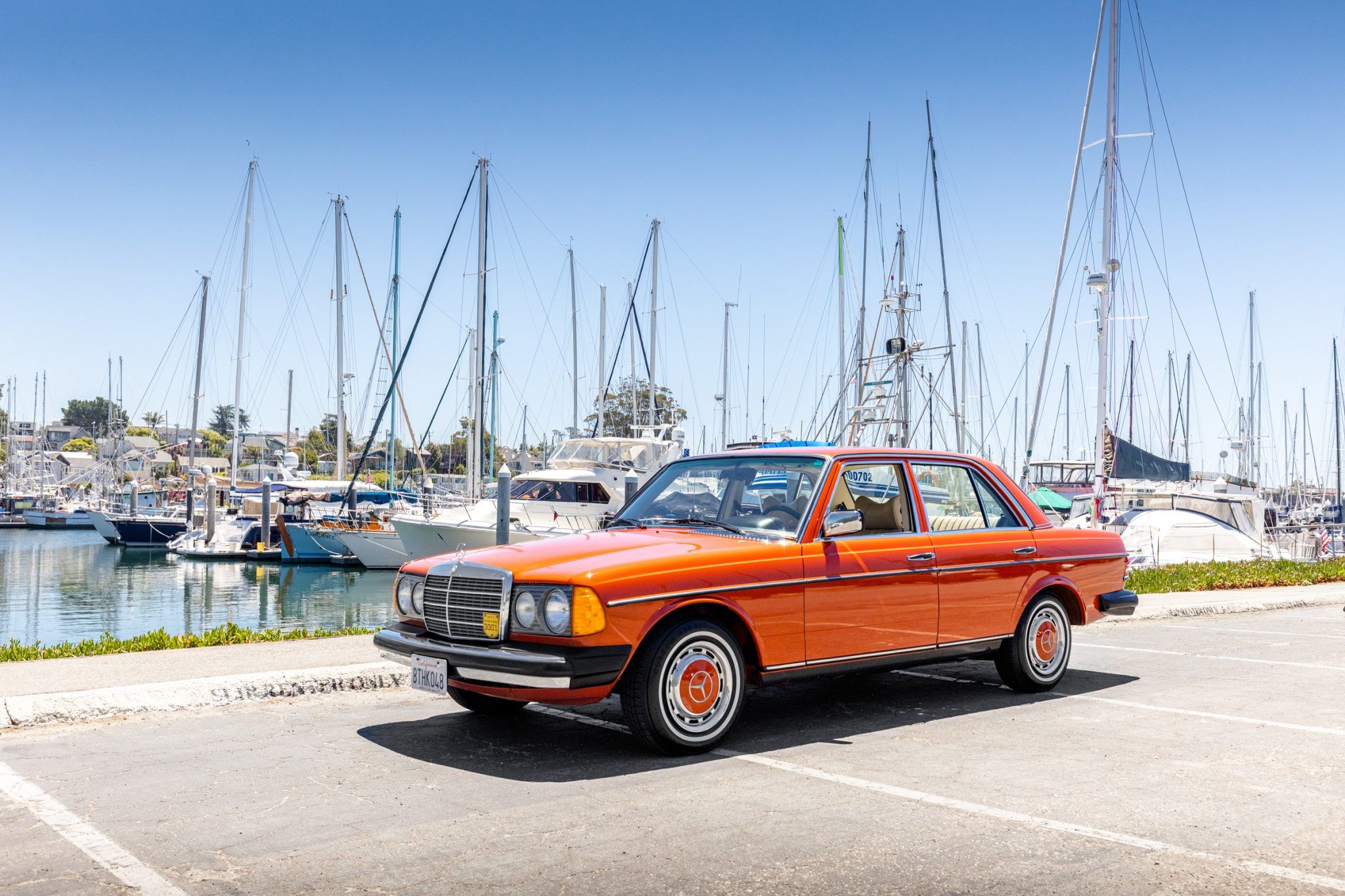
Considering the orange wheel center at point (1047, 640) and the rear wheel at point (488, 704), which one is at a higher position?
the orange wheel center at point (1047, 640)

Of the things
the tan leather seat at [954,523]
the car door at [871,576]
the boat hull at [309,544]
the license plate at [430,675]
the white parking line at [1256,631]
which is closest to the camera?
the license plate at [430,675]

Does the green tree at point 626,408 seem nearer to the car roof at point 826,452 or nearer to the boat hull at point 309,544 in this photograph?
the boat hull at point 309,544

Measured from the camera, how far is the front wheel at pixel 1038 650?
7594 mm

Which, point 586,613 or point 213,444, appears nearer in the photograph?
point 586,613

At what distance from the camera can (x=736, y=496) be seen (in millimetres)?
6906

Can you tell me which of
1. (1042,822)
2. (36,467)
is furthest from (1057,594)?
(36,467)

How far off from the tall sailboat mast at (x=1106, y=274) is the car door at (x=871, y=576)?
14.3m

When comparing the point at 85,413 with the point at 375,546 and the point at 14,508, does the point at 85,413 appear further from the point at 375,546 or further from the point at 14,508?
the point at 375,546

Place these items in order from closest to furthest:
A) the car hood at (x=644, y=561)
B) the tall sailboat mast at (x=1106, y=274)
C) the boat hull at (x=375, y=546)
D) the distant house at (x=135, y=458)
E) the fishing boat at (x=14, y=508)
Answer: the car hood at (x=644, y=561), the tall sailboat mast at (x=1106, y=274), the boat hull at (x=375, y=546), the distant house at (x=135, y=458), the fishing boat at (x=14, y=508)

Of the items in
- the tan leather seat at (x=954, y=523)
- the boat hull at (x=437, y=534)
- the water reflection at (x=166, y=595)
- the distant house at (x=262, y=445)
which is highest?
the distant house at (x=262, y=445)

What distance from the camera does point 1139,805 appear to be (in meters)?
4.88

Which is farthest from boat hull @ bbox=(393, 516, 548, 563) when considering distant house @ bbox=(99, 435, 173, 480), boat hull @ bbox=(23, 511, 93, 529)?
boat hull @ bbox=(23, 511, 93, 529)

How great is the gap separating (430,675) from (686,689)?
1.42m

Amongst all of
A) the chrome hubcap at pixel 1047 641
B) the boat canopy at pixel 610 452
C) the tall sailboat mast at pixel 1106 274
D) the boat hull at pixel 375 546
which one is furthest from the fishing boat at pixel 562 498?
the chrome hubcap at pixel 1047 641
